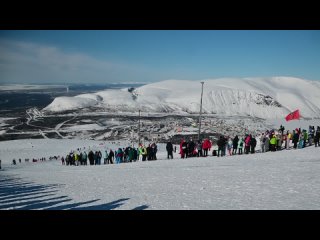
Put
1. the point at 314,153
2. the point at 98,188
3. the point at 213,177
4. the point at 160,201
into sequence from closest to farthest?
1. the point at 160,201
2. the point at 98,188
3. the point at 213,177
4. the point at 314,153

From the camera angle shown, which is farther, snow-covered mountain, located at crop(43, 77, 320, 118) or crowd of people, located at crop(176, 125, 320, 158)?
snow-covered mountain, located at crop(43, 77, 320, 118)

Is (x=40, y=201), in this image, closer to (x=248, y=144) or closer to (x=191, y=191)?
(x=191, y=191)

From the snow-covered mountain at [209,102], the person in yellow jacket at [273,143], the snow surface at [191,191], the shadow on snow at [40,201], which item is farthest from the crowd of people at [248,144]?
the snow-covered mountain at [209,102]

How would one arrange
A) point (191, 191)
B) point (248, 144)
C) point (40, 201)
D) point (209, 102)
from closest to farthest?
point (40, 201)
point (191, 191)
point (248, 144)
point (209, 102)

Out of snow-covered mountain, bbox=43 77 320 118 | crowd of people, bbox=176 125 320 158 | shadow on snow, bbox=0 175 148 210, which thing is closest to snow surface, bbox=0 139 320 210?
shadow on snow, bbox=0 175 148 210

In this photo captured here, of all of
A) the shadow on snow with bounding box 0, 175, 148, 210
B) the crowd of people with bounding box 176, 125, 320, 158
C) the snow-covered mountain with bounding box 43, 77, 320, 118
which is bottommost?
the shadow on snow with bounding box 0, 175, 148, 210

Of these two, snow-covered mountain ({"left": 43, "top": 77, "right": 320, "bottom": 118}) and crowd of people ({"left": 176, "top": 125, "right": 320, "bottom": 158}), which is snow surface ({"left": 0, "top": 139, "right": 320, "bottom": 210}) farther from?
snow-covered mountain ({"left": 43, "top": 77, "right": 320, "bottom": 118})

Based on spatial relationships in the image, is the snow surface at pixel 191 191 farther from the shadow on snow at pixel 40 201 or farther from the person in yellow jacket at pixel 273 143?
the person in yellow jacket at pixel 273 143

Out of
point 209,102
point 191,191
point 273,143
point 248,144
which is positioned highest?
point 209,102

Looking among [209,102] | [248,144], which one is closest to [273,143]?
[248,144]
